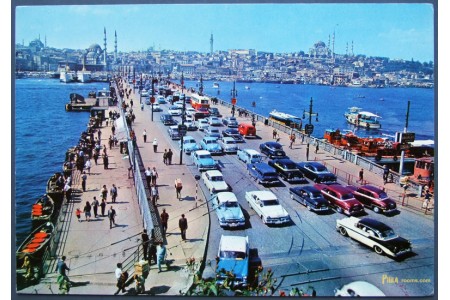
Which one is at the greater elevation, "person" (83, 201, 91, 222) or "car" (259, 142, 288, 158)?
"car" (259, 142, 288, 158)

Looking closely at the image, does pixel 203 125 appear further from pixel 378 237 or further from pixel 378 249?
pixel 378 249

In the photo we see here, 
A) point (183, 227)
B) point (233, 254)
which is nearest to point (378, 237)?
point (233, 254)

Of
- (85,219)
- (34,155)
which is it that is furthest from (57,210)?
(34,155)

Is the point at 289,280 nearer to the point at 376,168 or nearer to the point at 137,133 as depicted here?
the point at 376,168

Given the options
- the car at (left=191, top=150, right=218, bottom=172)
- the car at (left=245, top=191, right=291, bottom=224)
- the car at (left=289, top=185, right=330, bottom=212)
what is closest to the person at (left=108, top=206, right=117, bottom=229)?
the car at (left=245, top=191, right=291, bottom=224)

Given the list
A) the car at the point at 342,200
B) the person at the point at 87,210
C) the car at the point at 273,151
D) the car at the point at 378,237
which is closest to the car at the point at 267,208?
the car at the point at 378,237

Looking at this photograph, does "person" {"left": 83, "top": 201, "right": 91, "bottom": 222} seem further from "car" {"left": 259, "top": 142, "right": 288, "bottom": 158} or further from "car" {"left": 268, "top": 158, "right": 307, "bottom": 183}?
"car" {"left": 259, "top": 142, "right": 288, "bottom": 158}

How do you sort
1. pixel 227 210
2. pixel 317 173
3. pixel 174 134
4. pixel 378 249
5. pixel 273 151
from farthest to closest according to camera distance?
pixel 174 134, pixel 273 151, pixel 317 173, pixel 227 210, pixel 378 249

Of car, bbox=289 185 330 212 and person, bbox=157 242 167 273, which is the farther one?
car, bbox=289 185 330 212
